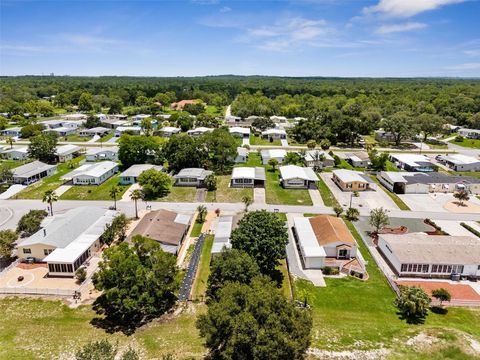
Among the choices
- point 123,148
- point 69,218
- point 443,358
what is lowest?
point 443,358

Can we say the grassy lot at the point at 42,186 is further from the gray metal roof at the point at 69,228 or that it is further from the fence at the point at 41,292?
the fence at the point at 41,292

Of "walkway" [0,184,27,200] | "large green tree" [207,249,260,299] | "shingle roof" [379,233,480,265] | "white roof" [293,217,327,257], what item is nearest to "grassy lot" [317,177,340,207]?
"white roof" [293,217,327,257]

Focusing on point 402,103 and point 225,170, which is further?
point 402,103

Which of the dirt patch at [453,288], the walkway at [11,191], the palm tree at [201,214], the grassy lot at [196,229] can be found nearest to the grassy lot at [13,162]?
the walkway at [11,191]

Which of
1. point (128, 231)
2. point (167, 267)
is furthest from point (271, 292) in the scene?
point (128, 231)

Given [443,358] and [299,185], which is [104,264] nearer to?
[443,358]

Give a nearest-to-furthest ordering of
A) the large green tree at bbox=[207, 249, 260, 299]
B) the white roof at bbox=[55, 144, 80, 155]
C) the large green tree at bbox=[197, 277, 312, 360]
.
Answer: the large green tree at bbox=[197, 277, 312, 360], the large green tree at bbox=[207, 249, 260, 299], the white roof at bbox=[55, 144, 80, 155]

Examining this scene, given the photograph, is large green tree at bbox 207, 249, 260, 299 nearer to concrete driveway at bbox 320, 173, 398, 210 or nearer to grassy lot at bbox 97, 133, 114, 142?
concrete driveway at bbox 320, 173, 398, 210
